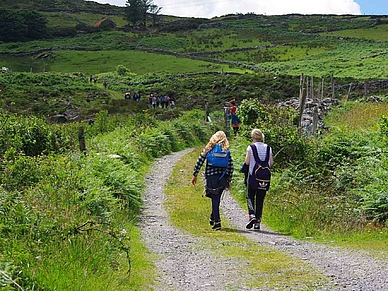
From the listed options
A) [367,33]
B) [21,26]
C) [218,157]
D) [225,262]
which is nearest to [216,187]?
[218,157]

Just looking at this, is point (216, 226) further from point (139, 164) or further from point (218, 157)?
point (139, 164)

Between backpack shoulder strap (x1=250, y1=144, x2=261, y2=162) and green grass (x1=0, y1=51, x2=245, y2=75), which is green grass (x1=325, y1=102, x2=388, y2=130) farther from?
green grass (x1=0, y1=51, x2=245, y2=75)

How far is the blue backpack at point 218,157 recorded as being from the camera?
12016 millimetres

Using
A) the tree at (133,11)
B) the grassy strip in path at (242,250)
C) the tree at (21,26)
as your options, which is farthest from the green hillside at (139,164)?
the tree at (133,11)

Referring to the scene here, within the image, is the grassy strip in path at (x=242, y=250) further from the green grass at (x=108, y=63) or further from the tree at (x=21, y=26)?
the tree at (x=21, y=26)

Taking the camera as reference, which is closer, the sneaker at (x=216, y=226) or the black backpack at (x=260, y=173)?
the black backpack at (x=260, y=173)

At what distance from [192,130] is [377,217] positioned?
2269cm

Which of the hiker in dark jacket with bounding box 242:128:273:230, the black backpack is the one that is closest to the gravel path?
the hiker in dark jacket with bounding box 242:128:273:230

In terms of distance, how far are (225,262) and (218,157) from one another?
3398 mm

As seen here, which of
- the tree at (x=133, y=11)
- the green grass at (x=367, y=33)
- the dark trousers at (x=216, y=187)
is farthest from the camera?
the tree at (x=133, y=11)

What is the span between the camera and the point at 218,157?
12016 mm

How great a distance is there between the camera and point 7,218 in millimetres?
7652

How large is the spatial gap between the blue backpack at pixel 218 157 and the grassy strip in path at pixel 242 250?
1377 millimetres

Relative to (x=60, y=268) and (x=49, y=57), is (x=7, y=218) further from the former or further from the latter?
(x=49, y=57)
